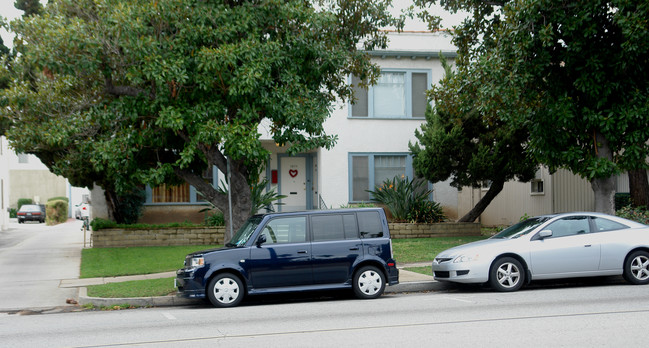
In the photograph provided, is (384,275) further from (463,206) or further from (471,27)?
(463,206)

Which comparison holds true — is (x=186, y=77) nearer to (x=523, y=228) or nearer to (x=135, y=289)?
(x=135, y=289)

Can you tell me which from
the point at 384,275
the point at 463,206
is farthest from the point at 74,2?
the point at 463,206

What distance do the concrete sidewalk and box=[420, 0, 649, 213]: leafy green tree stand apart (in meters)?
4.06

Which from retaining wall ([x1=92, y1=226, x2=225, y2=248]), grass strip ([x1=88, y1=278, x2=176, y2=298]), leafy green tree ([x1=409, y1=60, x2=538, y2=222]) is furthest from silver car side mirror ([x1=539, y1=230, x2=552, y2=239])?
retaining wall ([x1=92, y1=226, x2=225, y2=248])

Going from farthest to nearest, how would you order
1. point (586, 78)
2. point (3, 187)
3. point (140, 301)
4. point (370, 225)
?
point (3, 187)
point (586, 78)
point (370, 225)
point (140, 301)

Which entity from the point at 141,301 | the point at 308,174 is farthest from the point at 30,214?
the point at 141,301

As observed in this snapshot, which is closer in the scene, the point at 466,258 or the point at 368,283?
the point at 368,283

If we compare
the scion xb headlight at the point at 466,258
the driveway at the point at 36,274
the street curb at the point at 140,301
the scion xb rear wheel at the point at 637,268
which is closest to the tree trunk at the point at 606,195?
the scion xb rear wheel at the point at 637,268

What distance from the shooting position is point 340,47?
1350 cm

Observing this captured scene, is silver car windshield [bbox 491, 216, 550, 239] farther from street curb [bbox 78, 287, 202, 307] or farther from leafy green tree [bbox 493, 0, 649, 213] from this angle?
street curb [bbox 78, 287, 202, 307]

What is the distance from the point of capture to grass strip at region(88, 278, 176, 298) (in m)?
11.7

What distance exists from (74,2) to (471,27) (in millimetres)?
9194

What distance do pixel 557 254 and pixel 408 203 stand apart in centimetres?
1030

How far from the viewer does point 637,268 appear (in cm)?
1172
